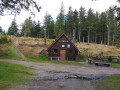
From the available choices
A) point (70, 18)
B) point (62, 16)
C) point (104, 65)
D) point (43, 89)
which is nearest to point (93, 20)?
point (70, 18)

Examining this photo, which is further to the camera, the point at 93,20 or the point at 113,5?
the point at 93,20

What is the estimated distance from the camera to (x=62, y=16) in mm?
56250

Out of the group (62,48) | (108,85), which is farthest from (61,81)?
(62,48)

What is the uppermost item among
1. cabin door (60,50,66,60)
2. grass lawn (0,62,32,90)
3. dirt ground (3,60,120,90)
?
cabin door (60,50,66,60)

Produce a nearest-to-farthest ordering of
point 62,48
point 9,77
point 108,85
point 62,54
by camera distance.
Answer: point 108,85 < point 9,77 < point 62,48 < point 62,54

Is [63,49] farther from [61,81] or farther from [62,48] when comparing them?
[61,81]

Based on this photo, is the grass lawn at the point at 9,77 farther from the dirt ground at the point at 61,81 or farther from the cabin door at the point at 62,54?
the cabin door at the point at 62,54

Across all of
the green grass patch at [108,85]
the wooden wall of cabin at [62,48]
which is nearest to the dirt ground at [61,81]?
the green grass patch at [108,85]

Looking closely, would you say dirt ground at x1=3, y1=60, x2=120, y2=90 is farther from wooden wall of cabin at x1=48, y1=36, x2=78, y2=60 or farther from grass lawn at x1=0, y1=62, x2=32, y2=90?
wooden wall of cabin at x1=48, y1=36, x2=78, y2=60

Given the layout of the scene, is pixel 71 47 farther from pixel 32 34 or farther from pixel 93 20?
pixel 32 34

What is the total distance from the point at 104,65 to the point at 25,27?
61581mm

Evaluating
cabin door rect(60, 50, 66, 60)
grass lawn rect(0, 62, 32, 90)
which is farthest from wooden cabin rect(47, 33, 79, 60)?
grass lawn rect(0, 62, 32, 90)

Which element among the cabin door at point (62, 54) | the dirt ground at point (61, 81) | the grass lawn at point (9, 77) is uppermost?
the cabin door at point (62, 54)

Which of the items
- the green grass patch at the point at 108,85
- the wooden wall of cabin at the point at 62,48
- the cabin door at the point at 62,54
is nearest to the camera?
the green grass patch at the point at 108,85
